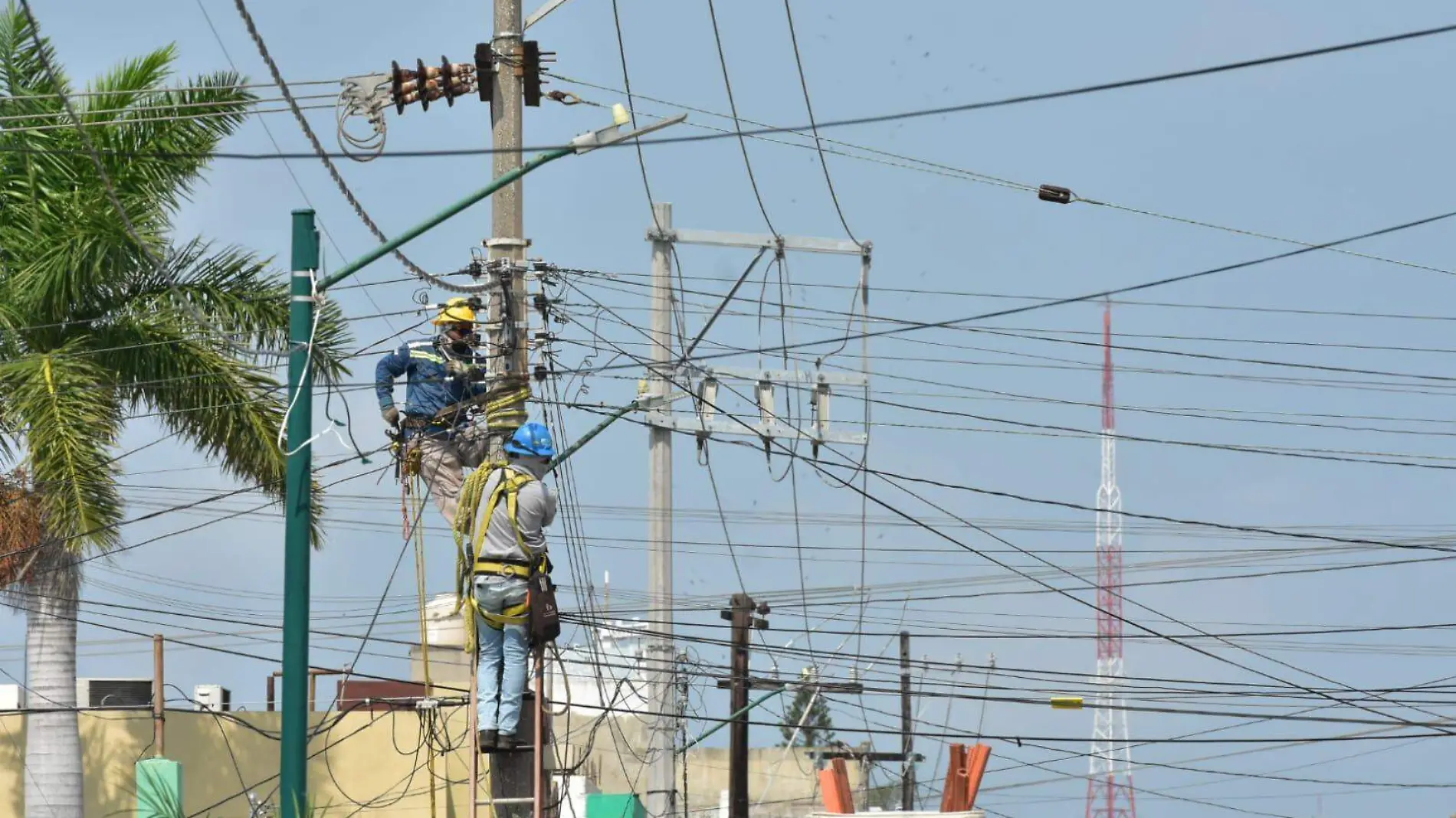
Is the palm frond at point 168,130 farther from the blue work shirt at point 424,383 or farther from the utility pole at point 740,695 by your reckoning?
the utility pole at point 740,695

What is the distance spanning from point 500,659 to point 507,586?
58cm

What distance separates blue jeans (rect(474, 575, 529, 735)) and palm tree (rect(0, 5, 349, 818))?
814cm

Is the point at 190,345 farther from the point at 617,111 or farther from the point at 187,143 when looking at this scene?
the point at 617,111

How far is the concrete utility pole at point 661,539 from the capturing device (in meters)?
25.5

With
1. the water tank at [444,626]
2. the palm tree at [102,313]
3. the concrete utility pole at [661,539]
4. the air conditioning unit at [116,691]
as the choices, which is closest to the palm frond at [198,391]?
the palm tree at [102,313]

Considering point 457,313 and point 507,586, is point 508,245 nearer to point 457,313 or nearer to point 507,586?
point 457,313

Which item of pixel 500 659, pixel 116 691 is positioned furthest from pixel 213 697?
pixel 500 659

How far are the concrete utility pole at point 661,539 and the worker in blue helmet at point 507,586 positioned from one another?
844 centimetres

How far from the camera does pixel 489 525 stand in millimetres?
16453

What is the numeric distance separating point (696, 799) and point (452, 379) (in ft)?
123

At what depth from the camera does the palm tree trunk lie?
25188 mm

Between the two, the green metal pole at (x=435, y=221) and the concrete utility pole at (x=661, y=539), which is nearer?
the green metal pole at (x=435, y=221)

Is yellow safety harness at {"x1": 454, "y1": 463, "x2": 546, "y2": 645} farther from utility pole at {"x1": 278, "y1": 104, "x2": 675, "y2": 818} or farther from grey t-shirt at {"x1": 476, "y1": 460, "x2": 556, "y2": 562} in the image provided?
utility pole at {"x1": 278, "y1": 104, "x2": 675, "y2": 818}

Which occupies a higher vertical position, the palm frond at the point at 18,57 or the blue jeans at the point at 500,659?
the palm frond at the point at 18,57
